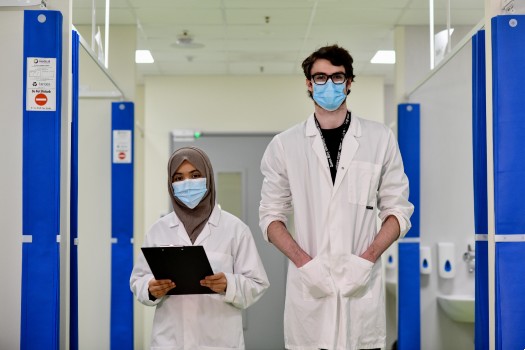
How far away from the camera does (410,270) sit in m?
4.69

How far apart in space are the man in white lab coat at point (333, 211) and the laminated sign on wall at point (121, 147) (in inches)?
103

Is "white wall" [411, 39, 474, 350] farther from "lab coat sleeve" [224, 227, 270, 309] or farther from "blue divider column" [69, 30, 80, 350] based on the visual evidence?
"blue divider column" [69, 30, 80, 350]

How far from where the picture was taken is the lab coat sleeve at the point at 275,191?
225 centimetres

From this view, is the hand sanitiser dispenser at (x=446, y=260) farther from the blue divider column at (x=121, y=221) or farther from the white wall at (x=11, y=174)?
the white wall at (x=11, y=174)

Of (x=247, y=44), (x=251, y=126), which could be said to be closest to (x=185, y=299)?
(x=247, y=44)

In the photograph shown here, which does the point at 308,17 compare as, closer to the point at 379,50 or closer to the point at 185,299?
the point at 379,50

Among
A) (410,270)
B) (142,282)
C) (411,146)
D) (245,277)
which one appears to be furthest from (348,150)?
(410,270)

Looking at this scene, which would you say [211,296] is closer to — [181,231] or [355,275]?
[181,231]

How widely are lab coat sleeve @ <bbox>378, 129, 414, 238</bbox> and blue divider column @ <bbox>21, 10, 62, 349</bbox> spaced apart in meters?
1.13

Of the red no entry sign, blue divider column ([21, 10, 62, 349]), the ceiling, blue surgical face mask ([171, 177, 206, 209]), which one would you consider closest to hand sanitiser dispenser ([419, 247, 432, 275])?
the ceiling

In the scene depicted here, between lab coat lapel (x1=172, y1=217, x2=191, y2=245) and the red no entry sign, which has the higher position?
the red no entry sign

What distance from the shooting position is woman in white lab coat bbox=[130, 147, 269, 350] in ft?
7.67

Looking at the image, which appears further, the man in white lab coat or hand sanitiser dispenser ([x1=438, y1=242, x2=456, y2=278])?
hand sanitiser dispenser ([x1=438, y1=242, x2=456, y2=278])

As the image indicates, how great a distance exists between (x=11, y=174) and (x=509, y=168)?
1.73m
